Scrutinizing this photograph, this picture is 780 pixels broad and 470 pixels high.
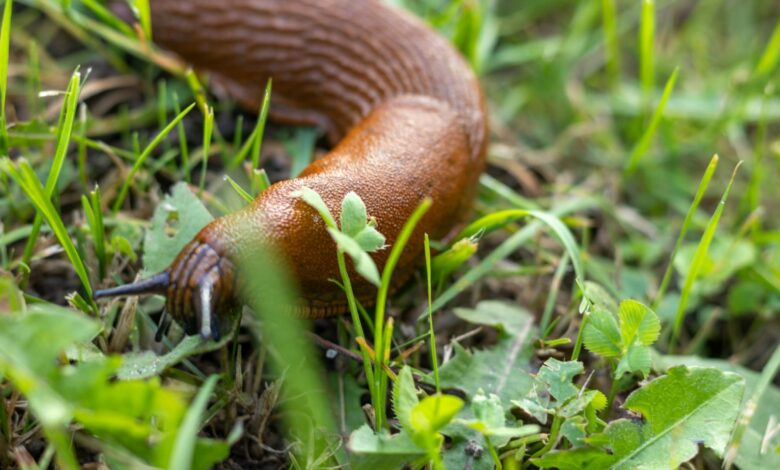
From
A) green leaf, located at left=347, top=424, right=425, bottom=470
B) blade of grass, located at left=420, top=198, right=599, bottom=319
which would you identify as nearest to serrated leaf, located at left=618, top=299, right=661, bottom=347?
blade of grass, located at left=420, top=198, right=599, bottom=319

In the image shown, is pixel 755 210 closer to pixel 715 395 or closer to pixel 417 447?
pixel 715 395

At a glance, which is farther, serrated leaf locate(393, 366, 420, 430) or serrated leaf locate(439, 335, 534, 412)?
serrated leaf locate(439, 335, 534, 412)

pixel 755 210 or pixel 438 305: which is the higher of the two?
pixel 755 210

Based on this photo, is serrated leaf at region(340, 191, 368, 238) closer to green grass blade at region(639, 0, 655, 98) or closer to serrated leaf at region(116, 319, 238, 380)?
serrated leaf at region(116, 319, 238, 380)

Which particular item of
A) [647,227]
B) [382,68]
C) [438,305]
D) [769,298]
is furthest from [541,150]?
[438,305]

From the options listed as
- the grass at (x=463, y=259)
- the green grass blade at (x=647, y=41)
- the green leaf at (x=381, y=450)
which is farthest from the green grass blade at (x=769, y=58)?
the green leaf at (x=381, y=450)
